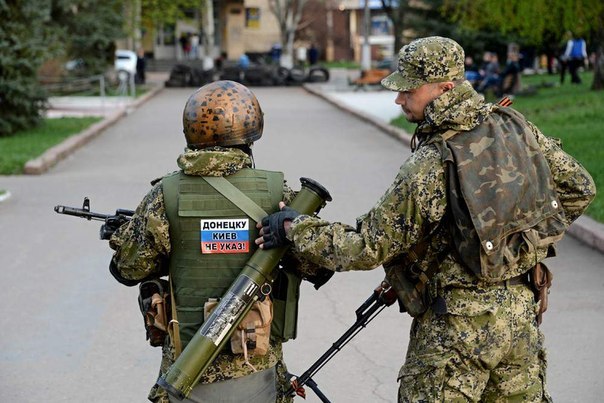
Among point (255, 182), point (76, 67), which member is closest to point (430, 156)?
point (255, 182)

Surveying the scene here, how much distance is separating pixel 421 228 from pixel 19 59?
1775 cm

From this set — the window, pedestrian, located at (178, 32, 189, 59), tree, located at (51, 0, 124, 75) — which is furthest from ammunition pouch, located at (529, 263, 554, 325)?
the window

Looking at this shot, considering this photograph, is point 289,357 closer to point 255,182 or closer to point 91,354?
point 91,354

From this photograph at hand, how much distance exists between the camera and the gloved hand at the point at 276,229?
360cm

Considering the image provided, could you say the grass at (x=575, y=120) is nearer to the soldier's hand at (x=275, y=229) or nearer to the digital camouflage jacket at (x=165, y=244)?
the digital camouflage jacket at (x=165, y=244)

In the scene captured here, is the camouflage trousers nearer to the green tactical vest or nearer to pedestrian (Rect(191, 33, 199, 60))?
the green tactical vest

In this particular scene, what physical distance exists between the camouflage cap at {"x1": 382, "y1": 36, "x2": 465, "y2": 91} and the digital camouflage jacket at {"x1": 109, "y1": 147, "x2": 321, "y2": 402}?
577 millimetres

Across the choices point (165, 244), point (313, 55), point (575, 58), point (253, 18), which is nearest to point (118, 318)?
point (165, 244)

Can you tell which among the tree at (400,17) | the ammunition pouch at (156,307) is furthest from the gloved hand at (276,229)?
the tree at (400,17)

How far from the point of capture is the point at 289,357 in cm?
671

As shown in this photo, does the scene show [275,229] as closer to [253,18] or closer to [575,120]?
[575,120]

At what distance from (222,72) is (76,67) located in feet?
25.6

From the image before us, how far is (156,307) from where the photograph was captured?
388 centimetres

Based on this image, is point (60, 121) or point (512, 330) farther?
point (60, 121)
